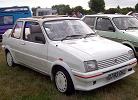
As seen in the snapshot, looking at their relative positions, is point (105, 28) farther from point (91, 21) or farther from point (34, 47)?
point (34, 47)

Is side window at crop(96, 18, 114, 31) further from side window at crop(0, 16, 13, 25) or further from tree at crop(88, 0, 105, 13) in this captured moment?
tree at crop(88, 0, 105, 13)

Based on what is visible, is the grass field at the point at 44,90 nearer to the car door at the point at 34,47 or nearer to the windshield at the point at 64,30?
the car door at the point at 34,47

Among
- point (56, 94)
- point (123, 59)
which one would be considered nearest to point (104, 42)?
point (123, 59)

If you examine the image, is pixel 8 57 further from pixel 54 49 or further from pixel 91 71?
pixel 91 71

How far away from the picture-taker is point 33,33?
717cm

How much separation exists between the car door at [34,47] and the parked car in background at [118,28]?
3374mm

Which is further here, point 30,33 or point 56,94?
point 30,33

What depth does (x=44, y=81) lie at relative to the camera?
23.2 ft

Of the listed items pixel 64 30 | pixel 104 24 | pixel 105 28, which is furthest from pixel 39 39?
pixel 104 24

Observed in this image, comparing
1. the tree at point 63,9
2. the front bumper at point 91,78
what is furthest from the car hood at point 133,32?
the tree at point 63,9

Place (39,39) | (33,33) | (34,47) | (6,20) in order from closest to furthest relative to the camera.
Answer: (39,39) → (34,47) → (33,33) → (6,20)

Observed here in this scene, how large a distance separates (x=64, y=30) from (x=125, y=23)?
3.80m

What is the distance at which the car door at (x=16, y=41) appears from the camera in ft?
25.8

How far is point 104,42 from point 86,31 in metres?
0.76
